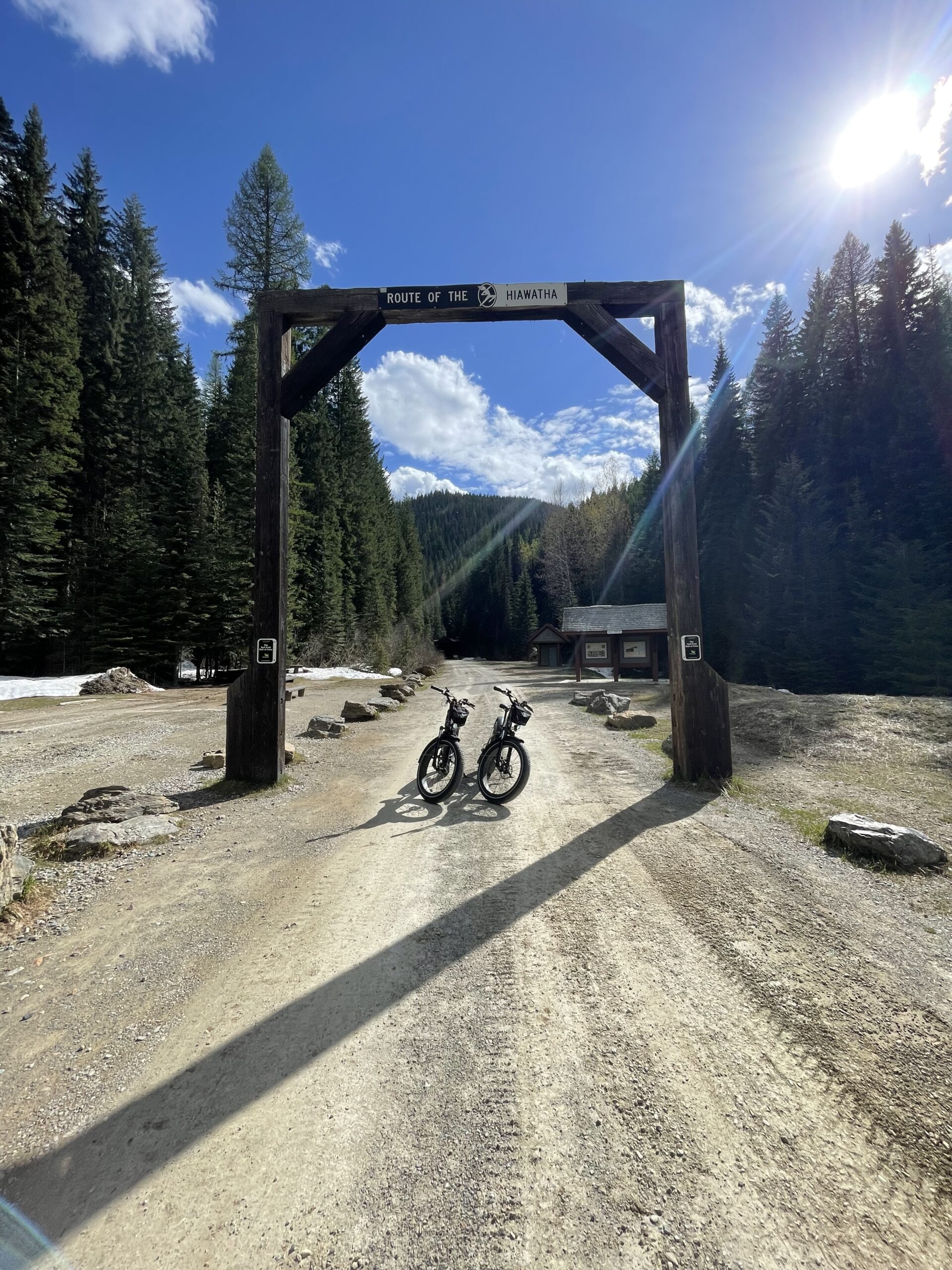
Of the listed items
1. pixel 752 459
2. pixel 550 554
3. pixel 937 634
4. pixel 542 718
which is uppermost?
pixel 752 459

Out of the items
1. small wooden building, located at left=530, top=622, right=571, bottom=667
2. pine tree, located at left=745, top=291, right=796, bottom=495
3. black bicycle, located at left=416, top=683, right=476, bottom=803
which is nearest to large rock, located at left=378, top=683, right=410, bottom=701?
black bicycle, located at left=416, top=683, right=476, bottom=803

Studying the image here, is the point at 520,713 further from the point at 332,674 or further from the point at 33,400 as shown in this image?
the point at 33,400

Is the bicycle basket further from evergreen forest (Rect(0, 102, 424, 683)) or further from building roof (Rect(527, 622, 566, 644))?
building roof (Rect(527, 622, 566, 644))

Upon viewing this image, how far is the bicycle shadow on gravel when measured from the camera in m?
4.95

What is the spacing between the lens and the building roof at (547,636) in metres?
39.9

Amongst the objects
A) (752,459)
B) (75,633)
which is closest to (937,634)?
(752,459)

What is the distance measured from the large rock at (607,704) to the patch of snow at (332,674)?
14629 millimetres

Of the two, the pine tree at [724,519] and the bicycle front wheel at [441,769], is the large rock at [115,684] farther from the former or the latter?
the pine tree at [724,519]

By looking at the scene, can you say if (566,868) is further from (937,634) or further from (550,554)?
(550,554)

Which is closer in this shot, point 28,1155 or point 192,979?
point 28,1155

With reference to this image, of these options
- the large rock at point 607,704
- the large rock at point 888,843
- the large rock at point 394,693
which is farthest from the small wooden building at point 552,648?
the large rock at point 888,843

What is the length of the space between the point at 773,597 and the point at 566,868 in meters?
32.3

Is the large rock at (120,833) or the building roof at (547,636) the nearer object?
the large rock at (120,833)

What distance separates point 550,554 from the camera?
161ft
